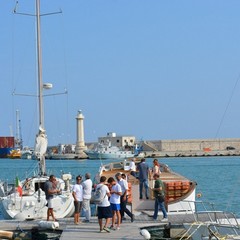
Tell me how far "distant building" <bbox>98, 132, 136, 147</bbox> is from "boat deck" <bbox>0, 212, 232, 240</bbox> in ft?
477

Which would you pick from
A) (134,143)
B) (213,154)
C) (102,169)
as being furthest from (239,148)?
(102,169)

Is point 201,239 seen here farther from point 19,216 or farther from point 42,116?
point 42,116

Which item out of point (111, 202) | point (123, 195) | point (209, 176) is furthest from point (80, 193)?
point (209, 176)

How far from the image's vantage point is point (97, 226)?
71.4 ft

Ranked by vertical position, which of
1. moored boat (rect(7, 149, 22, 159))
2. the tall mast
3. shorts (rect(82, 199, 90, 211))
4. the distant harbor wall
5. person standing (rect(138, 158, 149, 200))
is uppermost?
the tall mast

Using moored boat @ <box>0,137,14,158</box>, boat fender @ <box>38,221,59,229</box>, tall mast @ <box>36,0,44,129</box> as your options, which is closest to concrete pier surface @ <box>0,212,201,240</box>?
boat fender @ <box>38,221,59,229</box>

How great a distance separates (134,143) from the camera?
173m

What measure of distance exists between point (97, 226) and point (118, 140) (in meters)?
151

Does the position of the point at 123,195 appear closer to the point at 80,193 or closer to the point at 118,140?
the point at 80,193

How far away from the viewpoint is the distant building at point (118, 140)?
563 feet

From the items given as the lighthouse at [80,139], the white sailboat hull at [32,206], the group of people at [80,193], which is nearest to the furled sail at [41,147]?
the white sailboat hull at [32,206]

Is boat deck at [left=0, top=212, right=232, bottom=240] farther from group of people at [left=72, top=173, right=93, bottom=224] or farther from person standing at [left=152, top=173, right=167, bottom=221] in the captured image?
group of people at [left=72, top=173, right=93, bottom=224]

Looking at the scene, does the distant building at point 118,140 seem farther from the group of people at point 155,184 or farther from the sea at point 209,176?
the group of people at point 155,184

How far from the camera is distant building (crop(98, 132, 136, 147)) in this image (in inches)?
6752
